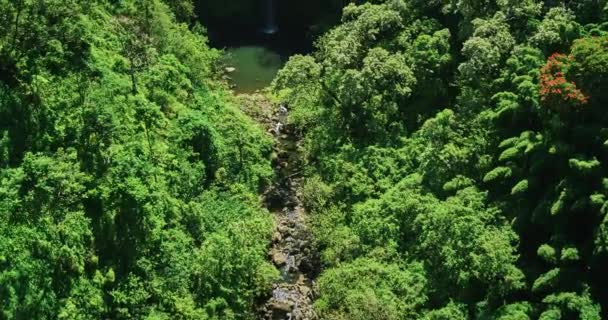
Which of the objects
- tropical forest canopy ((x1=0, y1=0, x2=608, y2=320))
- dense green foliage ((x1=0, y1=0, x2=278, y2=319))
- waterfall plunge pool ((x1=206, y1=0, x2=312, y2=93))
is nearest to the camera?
tropical forest canopy ((x1=0, y1=0, x2=608, y2=320))

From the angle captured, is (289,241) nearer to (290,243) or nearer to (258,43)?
(290,243)

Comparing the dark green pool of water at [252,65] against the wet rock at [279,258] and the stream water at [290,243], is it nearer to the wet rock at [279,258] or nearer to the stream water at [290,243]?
the stream water at [290,243]

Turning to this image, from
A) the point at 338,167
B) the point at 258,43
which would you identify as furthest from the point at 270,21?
the point at 338,167

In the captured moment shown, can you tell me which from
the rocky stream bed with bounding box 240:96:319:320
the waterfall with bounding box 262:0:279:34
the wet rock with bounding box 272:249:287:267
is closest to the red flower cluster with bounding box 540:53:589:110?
the rocky stream bed with bounding box 240:96:319:320

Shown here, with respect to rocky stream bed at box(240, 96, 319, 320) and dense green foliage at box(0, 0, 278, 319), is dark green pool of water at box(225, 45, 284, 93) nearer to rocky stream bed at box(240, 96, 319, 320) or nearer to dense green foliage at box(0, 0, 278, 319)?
rocky stream bed at box(240, 96, 319, 320)

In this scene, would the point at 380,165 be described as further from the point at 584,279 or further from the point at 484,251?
the point at 584,279

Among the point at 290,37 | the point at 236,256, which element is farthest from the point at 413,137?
the point at 290,37

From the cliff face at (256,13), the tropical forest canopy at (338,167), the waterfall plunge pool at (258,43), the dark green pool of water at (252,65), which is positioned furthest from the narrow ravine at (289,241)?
the cliff face at (256,13)
